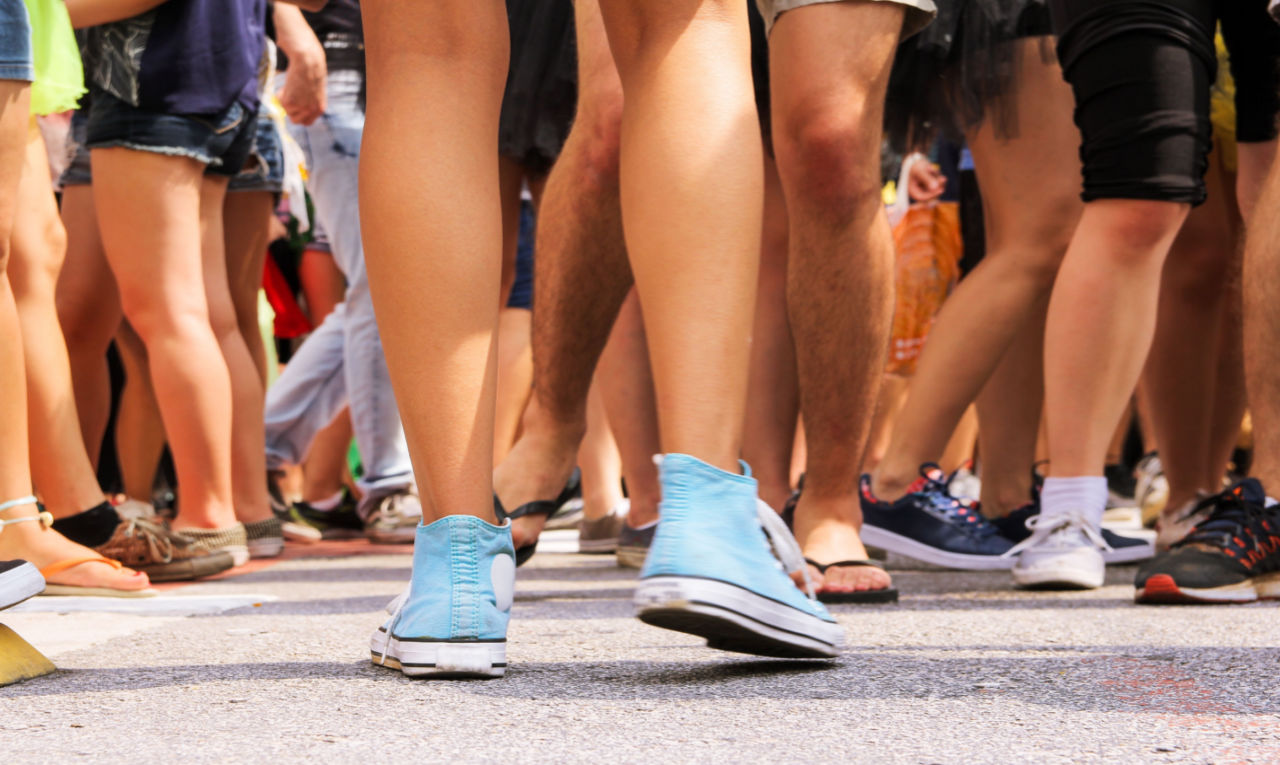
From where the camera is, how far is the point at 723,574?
4.06 ft

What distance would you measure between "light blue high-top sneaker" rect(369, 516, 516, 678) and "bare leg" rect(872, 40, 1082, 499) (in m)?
1.56

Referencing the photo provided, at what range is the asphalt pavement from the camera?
0.98 metres

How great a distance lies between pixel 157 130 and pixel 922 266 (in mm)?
2339

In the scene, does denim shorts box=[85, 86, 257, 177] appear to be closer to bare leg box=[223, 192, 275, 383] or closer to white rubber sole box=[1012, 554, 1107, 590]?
bare leg box=[223, 192, 275, 383]

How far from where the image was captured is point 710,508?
127 cm

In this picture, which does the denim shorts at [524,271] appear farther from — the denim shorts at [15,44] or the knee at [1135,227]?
the denim shorts at [15,44]

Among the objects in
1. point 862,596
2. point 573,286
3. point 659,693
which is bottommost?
point 862,596

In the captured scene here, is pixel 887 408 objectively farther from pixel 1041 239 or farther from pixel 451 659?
pixel 451 659

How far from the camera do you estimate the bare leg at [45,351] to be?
92.0 inches

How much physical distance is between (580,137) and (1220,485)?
1.89m

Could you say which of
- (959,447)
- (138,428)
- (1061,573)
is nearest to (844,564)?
(1061,573)

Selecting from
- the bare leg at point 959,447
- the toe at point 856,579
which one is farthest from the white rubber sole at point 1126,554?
the bare leg at point 959,447

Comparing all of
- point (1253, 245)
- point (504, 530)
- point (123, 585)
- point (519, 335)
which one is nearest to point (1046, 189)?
point (1253, 245)

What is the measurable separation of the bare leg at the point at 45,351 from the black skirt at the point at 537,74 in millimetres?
919
